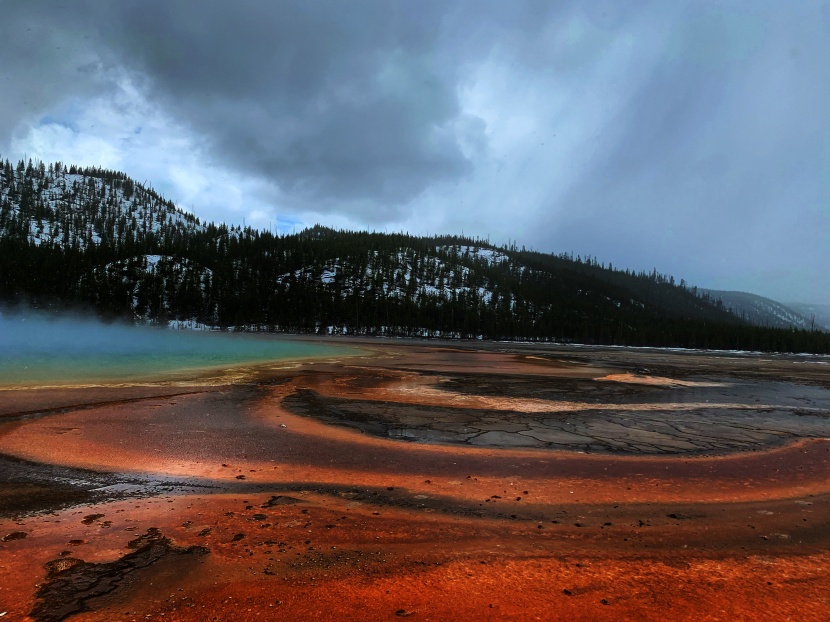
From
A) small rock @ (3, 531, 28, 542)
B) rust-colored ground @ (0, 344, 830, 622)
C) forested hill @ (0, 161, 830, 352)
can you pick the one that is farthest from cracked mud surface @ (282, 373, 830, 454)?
forested hill @ (0, 161, 830, 352)

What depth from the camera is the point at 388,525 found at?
6328mm

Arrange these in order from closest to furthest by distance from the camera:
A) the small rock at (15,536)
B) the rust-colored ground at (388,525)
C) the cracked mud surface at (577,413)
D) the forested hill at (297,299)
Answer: the rust-colored ground at (388,525)
the small rock at (15,536)
the cracked mud surface at (577,413)
the forested hill at (297,299)

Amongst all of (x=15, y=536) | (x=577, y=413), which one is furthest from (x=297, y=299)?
(x=15, y=536)

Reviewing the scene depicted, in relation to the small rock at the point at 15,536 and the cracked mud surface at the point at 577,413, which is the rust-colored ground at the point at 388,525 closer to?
the small rock at the point at 15,536

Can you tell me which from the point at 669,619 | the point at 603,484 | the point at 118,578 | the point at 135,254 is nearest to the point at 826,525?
the point at 603,484

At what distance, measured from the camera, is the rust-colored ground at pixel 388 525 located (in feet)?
14.6

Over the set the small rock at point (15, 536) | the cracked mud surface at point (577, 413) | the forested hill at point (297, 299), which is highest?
the forested hill at point (297, 299)

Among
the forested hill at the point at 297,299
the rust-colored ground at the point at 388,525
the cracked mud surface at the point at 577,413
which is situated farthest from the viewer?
the forested hill at the point at 297,299

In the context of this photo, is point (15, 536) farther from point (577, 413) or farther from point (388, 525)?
point (577, 413)

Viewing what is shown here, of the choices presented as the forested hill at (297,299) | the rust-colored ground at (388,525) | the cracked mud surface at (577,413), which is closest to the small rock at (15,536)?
the rust-colored ground at (388,525)

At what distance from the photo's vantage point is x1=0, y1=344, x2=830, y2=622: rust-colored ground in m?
4.45

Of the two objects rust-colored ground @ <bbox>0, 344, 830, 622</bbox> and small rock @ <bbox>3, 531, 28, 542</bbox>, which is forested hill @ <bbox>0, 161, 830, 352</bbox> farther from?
small rock @ <bbox>3, 531, 28, 542</bbox>

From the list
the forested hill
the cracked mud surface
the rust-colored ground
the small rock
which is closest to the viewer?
the rust-colored ground

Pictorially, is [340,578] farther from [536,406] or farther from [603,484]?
[536,406]
